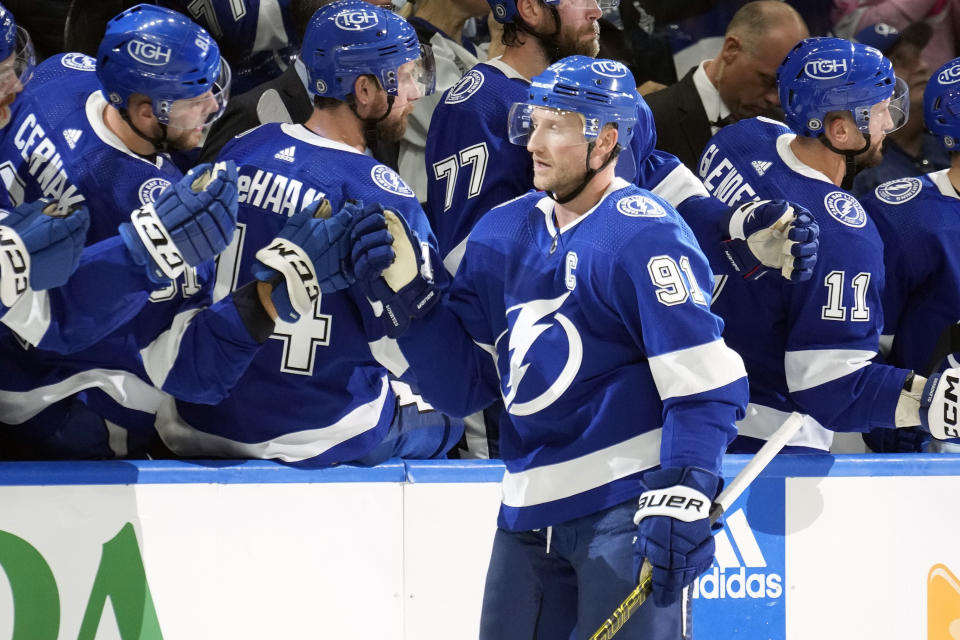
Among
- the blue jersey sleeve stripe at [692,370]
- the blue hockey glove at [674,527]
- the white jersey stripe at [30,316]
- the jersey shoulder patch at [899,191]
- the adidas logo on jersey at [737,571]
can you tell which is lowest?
the adidas logo on jersey at [737,571]

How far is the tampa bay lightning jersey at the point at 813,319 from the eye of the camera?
3820 millimetres

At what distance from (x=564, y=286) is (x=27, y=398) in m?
1.48

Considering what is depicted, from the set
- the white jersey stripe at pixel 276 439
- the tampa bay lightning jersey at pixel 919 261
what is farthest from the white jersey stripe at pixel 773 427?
the white jersey stripe at pixel 276 439

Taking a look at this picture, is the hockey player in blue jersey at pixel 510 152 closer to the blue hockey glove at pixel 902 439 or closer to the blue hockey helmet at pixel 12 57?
the blue hockey glove at pixel 902 439

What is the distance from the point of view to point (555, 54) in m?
4.20

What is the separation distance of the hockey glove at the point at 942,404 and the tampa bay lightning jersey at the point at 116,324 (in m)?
1.87

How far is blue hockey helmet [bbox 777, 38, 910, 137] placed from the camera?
159 inches

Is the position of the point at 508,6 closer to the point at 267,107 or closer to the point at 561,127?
the point at 267,107

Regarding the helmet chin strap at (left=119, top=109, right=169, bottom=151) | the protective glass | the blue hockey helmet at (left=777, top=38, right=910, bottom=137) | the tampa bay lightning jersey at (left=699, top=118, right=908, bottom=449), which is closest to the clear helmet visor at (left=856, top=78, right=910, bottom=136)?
the blue hockey helmet at (left=777, top=38, right=910, bottom=137)

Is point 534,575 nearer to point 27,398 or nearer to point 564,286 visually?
point 564,286

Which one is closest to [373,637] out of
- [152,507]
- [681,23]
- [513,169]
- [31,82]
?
[152,507]

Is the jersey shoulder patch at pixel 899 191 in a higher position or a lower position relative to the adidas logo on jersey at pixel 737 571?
higher

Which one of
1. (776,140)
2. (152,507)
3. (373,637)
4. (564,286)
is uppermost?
(564,286)

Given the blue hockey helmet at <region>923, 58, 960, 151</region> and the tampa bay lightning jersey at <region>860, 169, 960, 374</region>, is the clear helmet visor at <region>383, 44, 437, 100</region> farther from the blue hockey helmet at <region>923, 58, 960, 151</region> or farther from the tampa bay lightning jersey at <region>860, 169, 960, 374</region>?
the blue hockey helmet at <region>923, 58, 960, 151</region>
